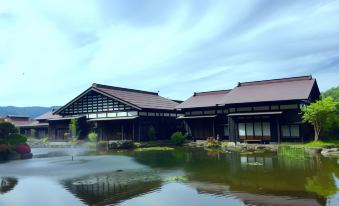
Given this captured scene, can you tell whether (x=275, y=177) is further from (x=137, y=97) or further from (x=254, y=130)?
(x=137, y=97)

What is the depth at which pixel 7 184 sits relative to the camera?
15438 millimetres

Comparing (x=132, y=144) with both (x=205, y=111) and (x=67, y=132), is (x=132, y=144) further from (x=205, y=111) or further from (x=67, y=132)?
(x=67, y=132)

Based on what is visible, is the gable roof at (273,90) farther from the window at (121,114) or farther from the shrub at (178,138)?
the window at (121,114)

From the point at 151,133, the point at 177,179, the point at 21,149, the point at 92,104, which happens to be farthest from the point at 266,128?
the point at 21,149

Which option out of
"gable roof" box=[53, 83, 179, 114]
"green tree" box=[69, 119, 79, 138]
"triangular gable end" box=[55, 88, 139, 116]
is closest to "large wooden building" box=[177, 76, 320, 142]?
"gable roof" box=[53, 83, 179, 114]

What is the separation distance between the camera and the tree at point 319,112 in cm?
2740

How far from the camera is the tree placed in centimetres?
2740

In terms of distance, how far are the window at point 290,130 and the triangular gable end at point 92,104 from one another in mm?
18671

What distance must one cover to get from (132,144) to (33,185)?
71.1ft

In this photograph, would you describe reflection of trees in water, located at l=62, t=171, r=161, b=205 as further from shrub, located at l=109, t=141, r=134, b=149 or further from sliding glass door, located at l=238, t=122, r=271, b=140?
sliding glass door, located at l=238, t=122, r=271, b=140

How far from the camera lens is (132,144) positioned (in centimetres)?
3634

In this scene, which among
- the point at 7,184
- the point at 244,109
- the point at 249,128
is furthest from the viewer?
the point at 244,109

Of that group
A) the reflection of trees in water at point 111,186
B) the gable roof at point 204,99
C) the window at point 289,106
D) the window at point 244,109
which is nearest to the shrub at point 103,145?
the gable roof at point 204,99

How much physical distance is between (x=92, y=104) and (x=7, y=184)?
29453 millimetres
